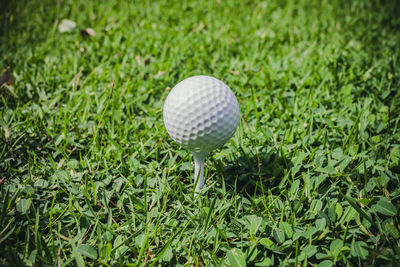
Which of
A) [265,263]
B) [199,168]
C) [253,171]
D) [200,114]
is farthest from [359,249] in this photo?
[200,114]

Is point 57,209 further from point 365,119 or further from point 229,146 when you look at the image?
point 365,119

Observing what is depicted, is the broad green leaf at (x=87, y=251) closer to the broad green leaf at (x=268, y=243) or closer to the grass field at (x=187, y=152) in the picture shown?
the grass field at (x=187, y=152)

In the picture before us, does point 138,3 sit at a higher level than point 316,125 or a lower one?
higher

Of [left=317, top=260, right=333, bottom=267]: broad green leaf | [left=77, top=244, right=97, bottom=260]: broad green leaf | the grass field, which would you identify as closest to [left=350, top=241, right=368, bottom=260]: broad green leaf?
the grass field

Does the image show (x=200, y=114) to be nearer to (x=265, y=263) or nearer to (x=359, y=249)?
(x=265, y=263)

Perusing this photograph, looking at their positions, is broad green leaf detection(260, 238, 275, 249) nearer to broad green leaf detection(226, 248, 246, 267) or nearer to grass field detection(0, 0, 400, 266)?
grass field detection(0, 0, 400, 266)

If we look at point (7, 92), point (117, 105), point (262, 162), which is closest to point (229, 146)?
point (262, 162)
